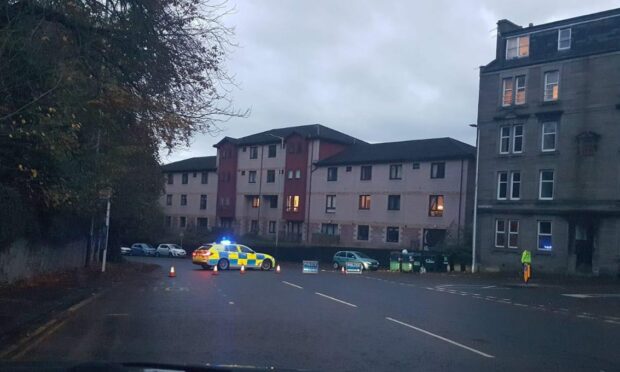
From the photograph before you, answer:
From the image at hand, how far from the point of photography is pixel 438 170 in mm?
53688

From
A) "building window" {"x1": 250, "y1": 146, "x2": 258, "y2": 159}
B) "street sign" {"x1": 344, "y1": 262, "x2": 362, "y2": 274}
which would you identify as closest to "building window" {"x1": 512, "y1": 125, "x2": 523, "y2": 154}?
"street sign" {"x1": 344, "y1": 262, "x2": 362, "y2": 274}

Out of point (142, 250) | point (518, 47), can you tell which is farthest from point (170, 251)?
point (518, 47)

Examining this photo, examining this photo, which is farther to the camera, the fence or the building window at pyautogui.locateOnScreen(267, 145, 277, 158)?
the building window at pyautogui.locateOnScreen(267, 145, 277, 158)

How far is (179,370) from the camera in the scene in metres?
4.88

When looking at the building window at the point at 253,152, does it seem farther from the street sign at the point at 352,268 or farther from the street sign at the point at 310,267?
the street sign at the point at 310,267

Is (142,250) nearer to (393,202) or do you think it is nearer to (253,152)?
(253,152)

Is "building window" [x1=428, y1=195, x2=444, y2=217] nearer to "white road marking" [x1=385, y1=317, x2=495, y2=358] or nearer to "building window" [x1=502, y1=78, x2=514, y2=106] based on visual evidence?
"building window" [x1=502, y1=78, x2=514, y2=106]

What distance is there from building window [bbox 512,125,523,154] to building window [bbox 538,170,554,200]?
83.7 inches

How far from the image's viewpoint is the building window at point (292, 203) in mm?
65625

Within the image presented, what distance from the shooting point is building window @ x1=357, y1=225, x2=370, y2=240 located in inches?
2339

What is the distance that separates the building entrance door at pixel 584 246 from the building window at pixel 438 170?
14.9 metres

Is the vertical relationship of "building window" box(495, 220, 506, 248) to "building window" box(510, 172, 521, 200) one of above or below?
below

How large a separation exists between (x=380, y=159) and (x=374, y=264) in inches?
517

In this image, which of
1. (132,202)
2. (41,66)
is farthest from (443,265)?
(41,66)
